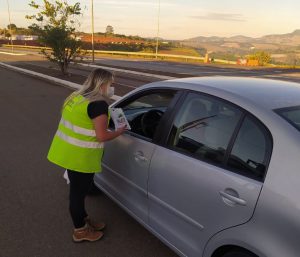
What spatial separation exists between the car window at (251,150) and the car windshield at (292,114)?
6.9 inches

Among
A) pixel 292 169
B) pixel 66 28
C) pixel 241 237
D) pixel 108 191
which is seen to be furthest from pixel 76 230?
pixel 66 28

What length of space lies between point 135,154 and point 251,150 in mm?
1280

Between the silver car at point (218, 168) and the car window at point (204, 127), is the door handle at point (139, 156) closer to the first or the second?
the silver car at point (218, 168)

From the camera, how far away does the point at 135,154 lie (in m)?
3.35

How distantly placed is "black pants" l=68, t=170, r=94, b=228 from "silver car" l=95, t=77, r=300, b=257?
37 cm

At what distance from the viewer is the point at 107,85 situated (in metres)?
3.22

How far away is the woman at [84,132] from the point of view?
3.13 m

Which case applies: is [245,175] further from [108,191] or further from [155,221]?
[108,191]

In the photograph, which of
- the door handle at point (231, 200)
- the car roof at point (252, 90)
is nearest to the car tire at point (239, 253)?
the door handle at point (231, 200)

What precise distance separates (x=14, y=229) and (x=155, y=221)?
1.56 metres

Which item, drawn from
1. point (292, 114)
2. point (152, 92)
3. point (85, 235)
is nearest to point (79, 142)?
point (152, 92)

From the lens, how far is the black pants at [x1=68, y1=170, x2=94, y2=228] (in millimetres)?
3373

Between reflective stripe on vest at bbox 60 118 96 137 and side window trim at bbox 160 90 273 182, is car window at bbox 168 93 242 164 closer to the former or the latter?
side window trim at bbox 160 90 273 182

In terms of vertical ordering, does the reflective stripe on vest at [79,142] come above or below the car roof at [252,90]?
below
